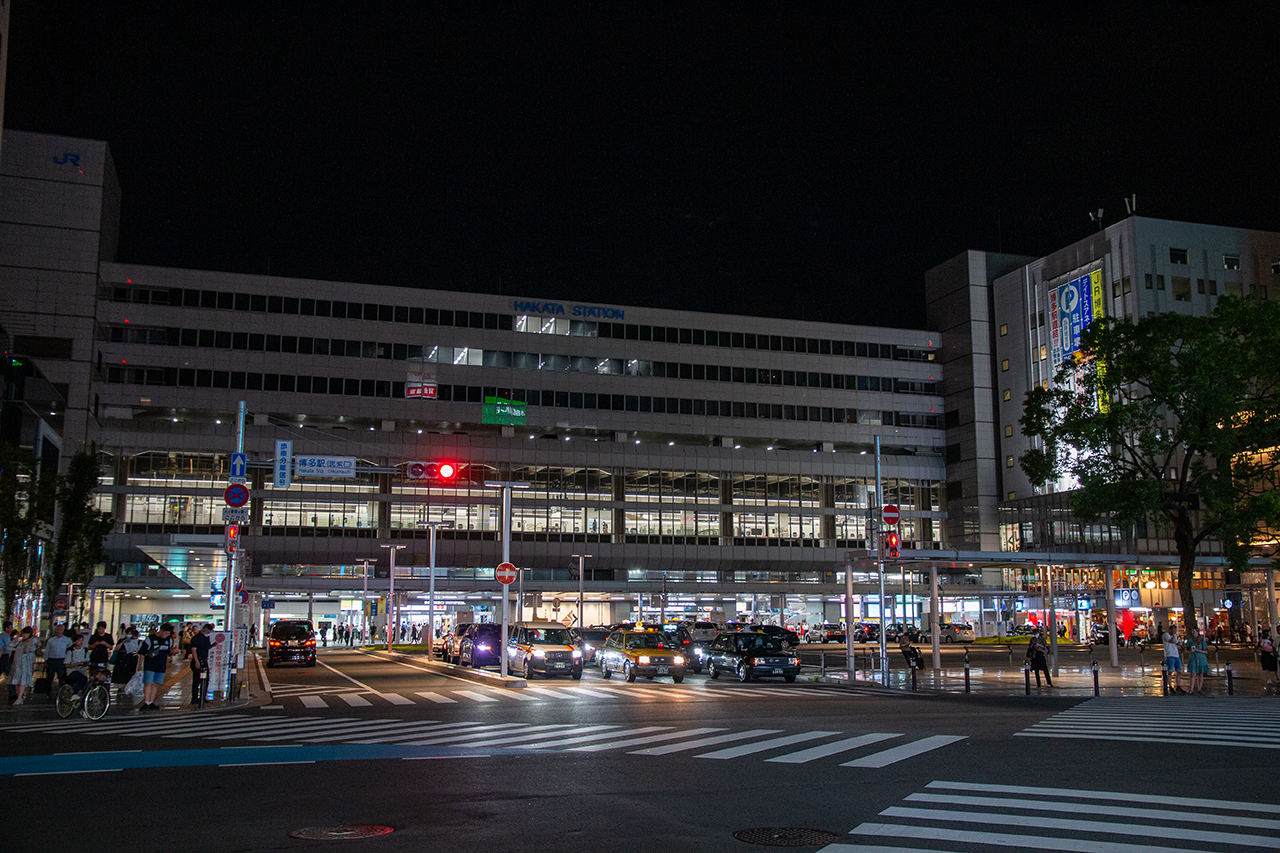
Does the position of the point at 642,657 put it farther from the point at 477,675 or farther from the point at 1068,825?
the point at 1068,825

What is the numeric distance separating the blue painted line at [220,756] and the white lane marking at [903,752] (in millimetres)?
5146

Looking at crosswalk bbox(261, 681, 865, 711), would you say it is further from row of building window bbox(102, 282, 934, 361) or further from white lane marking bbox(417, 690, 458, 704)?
row of building window bbox(102, 282, 934, 361)

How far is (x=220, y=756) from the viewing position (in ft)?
51.7

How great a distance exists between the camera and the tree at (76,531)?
42594mm

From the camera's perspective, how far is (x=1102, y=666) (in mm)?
45281

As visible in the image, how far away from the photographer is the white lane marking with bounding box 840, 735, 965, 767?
575 inches

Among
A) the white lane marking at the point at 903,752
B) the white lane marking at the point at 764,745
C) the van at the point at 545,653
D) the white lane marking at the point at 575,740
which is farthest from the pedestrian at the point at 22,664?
the white lane marking at the point at 903,752

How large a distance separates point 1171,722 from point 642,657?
18545 millimetres

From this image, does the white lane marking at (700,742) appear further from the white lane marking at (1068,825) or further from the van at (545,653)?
the van at (545,653)

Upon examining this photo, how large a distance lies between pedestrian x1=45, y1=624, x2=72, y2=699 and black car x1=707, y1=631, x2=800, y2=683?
21356mm

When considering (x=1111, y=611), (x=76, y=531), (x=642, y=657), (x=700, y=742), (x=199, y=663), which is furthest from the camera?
(x=76, y=531)

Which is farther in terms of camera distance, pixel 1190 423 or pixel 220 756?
pixel 1190 423

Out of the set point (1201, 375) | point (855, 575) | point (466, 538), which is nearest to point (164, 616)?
point (466, 538)

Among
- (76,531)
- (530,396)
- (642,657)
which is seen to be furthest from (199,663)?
(530,396)
